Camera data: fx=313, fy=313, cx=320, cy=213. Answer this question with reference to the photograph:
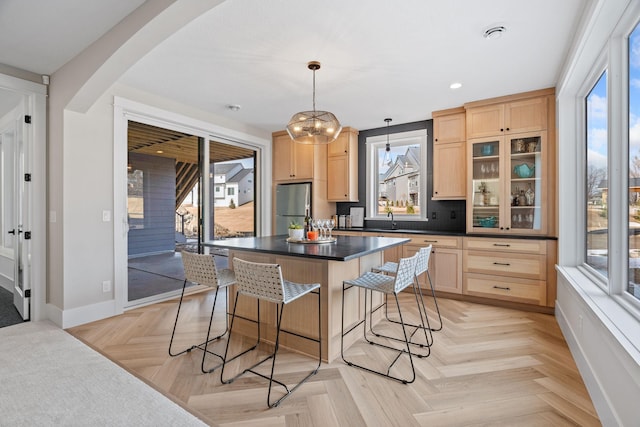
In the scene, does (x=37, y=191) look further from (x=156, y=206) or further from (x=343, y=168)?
(x=343, y=168)

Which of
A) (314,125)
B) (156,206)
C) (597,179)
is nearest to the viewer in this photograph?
(597,179)

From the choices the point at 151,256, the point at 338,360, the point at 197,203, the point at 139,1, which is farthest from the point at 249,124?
the point at 338,360

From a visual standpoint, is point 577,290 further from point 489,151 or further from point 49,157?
point 49,157

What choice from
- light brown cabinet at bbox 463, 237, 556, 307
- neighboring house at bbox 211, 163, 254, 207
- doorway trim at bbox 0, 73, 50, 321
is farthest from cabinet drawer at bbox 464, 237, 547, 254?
doorway trim at bbox 0, 73, 50, 321

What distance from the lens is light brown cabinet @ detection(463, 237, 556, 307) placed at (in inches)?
136

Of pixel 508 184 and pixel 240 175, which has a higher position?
pixel 240 175

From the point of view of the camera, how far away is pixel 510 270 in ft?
12.0

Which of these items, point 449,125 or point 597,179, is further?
point 449,125

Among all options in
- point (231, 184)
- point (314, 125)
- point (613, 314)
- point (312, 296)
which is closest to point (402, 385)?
point (312, 296)

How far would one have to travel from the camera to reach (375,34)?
2441 millimetres

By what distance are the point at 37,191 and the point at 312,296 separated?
303 cm

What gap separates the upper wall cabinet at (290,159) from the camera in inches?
202

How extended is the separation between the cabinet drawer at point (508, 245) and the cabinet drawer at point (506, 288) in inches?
13.2

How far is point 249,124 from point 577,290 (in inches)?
178
